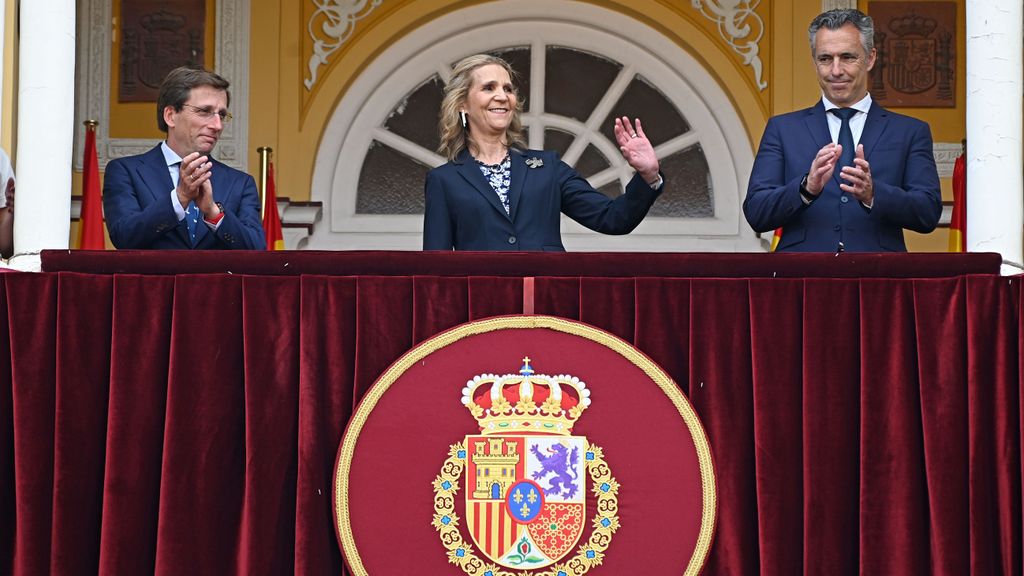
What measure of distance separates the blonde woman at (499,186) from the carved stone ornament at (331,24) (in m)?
3.38

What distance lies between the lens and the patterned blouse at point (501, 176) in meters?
5.51

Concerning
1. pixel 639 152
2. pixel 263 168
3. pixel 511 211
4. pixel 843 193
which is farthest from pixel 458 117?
pixel 263 168

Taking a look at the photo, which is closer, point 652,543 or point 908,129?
point 652,543

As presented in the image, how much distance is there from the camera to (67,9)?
18.0 feet

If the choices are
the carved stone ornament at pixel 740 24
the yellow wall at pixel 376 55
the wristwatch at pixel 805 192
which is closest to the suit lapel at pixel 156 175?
the wristwatch at pixel 805 192

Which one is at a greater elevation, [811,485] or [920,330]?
Result: [920,330]

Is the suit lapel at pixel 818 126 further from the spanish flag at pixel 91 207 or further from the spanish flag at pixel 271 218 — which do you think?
the spanish flag at pixel 91 207

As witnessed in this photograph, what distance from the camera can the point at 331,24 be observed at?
9047 mm

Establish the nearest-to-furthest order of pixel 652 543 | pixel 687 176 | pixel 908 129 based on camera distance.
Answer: pixel 652 543 < pixel 908 129 < pixel 687 176

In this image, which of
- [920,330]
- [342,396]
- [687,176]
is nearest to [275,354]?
[342,396]

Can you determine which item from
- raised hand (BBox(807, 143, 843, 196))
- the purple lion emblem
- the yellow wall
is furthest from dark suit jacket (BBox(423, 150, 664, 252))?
the yellow wall

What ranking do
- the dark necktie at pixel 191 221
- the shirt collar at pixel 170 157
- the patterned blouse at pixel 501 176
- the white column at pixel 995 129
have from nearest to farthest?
the white column at pixel 995 129
the dark necktie at pixel 191 221
the patterned blouse at pixel 501 176
the shirt collar at pixel 170 157

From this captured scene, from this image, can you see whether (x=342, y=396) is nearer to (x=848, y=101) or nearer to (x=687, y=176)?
(x=848, y=101)

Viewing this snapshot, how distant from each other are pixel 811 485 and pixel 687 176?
14.5 feet
